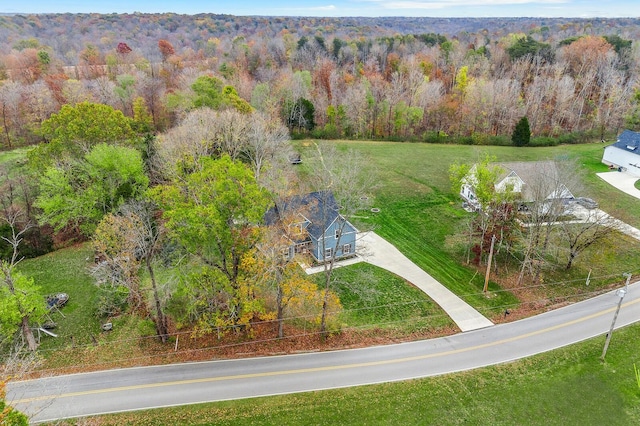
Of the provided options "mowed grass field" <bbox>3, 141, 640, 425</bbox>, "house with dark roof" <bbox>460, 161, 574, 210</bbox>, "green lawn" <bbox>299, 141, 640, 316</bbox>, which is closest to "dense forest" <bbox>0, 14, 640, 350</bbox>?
"mowed grass field" <bbox>3, 141, 640, 425</bbox>

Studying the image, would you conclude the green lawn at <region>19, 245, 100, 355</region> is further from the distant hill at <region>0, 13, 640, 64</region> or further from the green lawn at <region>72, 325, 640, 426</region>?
the distant hill at <region>0, 13, 640, 64</region>

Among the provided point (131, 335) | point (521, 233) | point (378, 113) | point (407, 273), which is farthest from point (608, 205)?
point (131, 335)

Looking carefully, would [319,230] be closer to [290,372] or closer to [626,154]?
[290,372]

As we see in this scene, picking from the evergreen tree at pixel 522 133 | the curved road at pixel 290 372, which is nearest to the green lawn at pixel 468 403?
the curved road at pixel 290 372

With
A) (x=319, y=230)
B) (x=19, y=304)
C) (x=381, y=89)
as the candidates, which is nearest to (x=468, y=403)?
(x=319, y=230)

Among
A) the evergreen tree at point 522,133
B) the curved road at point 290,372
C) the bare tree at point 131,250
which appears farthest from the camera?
the evergreen tree at point 522,133

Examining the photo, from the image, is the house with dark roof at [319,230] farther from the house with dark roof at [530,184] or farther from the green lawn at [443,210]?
the house with dark roof at [530,184]

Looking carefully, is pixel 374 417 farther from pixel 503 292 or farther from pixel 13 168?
pixel 13 168

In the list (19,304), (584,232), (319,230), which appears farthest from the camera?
(319,230)
